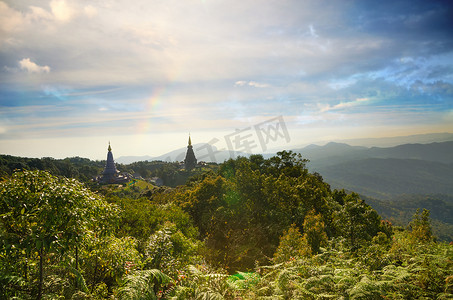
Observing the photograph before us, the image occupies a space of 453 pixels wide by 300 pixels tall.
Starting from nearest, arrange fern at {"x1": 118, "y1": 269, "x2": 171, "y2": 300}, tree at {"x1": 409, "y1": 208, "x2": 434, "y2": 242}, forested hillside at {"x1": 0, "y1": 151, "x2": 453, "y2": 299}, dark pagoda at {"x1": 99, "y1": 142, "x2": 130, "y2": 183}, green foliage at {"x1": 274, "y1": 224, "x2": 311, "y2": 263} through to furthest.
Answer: forested hillside at {"x1": 0, "y1": 151, "x2": 453, "y2": 299} → fern at {"x1": 118, "y1": 269, "x2": 171, "y2": 300} → green foliage at {"x1": 274, "y1": 224, "x2": 311, "y2": 263} → tree at {"x1": 409, "y1": 208, "x2": 434, "y2": 242} → dark pagoda at {"x1": 99, "y1": 142, "x2": 130, "y2": 183}

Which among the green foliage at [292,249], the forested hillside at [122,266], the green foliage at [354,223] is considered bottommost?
the green foliage at [354,223]

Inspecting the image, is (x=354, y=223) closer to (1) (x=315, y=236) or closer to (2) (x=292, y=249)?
(1) (x=315, y=236)

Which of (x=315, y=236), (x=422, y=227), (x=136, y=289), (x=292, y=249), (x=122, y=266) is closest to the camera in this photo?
(x=136, y=289)

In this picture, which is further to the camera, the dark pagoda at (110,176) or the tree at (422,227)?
the dark pagoda at (110,176)

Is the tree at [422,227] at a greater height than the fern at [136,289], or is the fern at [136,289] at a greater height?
the fern at [136,289]

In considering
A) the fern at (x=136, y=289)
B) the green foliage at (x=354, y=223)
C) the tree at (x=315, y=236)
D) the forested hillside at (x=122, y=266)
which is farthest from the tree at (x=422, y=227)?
the fern at (x=136, y=289)

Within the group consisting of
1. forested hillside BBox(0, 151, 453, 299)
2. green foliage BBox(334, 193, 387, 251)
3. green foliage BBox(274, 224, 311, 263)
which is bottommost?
green foliage BBox(334, 193, 387, 251)

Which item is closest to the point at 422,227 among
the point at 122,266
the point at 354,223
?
the point at 354,223

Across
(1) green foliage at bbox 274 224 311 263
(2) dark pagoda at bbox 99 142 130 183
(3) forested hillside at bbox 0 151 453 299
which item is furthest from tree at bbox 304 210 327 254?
(2) dark pagoda at bbox 99 142 130 183

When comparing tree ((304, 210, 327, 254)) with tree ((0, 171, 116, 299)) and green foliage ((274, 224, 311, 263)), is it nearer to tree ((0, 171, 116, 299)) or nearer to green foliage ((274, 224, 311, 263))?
green foliage ((274, 224, 311, 263))

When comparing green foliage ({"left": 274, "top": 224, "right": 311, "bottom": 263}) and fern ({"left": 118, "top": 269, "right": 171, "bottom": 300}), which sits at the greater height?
fern ({"left": 118, "top": 269, "right": 171, "bottom": 300})

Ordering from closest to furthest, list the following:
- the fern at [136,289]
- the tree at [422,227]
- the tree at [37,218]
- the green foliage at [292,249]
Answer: the tree at [37,218]
the fern at [136,289]
the green foliage at [292,249]
the tree at [422,227]

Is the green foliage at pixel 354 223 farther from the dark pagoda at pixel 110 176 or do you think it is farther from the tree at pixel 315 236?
the dark pagoda at pixel 110 176

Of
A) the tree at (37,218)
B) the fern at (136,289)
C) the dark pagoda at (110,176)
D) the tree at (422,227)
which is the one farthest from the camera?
the dark pagoda at (110,176)
